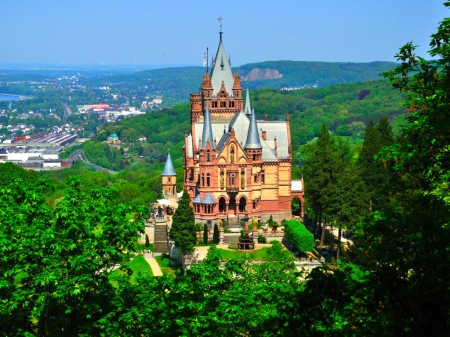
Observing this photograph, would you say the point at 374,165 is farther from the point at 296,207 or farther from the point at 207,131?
the point at 296,207

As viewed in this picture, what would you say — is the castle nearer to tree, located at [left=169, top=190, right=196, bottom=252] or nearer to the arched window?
the arched window

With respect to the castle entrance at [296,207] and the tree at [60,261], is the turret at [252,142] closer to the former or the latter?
the castle entrance at [296,207]

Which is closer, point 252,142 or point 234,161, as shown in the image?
point 234,161

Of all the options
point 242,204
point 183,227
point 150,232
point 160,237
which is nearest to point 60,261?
point 183,227

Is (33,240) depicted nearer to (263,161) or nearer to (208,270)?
(208,270)

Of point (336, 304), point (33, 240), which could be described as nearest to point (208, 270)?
point (33, 240)

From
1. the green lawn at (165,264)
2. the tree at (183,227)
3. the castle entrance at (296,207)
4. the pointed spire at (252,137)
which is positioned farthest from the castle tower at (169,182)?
the tree at (183,227)

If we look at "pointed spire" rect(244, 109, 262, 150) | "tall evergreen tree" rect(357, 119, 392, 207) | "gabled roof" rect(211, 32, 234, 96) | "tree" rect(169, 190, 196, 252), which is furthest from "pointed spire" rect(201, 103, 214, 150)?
"tall evergreen tree" rect(357, 119, 392, 207)
